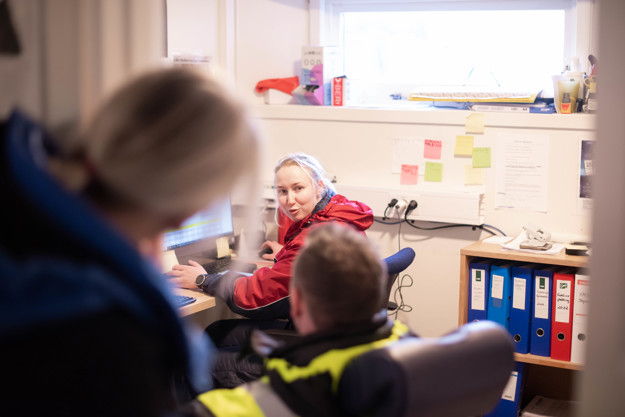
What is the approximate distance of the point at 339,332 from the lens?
135cm

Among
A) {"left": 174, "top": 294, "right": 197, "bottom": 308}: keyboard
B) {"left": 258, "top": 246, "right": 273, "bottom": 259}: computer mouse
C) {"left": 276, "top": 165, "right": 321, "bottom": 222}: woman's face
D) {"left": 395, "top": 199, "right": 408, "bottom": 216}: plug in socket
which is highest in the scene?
{"left": 276, "top": 165, "right": 321, "bottom": 222}: woman's face

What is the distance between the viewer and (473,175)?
10.8 ft

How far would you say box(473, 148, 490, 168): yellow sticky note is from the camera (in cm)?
323

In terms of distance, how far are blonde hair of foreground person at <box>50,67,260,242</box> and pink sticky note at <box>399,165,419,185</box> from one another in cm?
245

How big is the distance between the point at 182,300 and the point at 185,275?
0.22 m

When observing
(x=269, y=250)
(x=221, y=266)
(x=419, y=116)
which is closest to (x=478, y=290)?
(x=419, y=116)

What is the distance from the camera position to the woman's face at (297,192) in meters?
2.80

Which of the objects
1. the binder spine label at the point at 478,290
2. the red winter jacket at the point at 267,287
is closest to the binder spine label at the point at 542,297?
the binder spine label at the point at 478,290

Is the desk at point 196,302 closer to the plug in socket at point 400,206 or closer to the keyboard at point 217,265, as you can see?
the keyboard at point 217,265

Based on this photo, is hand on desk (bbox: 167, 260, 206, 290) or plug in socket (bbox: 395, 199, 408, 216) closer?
hand on desk (bbox: 167, 260, 206, 290)

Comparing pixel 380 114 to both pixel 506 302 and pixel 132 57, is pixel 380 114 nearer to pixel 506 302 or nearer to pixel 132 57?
pixel 506 302

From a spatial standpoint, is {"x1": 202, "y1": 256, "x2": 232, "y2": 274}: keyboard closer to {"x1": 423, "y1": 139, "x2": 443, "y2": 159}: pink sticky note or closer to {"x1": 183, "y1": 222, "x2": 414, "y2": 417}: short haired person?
{"x1": 423, "y1": 139, "x2": 443, "y2": 159}: pink sticky note

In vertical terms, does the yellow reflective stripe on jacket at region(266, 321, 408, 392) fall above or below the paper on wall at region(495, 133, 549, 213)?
below

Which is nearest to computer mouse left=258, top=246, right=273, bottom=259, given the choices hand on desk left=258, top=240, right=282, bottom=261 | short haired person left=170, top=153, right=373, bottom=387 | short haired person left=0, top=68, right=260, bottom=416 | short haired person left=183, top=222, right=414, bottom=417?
hand on desk left=258, top=240, right=282, bottom=261
